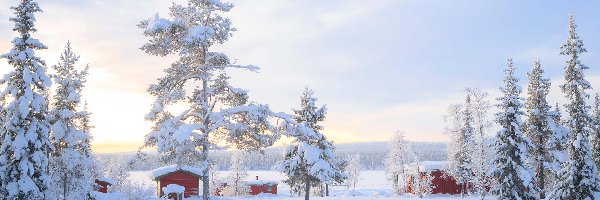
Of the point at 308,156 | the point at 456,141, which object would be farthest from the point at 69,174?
the point at 456,141

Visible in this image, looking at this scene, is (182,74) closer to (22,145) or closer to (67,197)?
(22,145)

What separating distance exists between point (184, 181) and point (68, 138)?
73.6 ft

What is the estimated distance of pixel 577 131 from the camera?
106 ft

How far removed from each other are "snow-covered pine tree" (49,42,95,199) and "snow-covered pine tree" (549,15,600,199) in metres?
31.1

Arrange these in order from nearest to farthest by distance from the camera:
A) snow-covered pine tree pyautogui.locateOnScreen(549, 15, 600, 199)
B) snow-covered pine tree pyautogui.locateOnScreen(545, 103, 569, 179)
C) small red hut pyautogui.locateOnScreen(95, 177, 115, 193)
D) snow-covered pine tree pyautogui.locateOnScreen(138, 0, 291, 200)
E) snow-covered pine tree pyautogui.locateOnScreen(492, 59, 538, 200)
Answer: snow-covered pine tree pyautogui.locateOnScreen(138, 0, 291, 200)
snow-covered pine tree pyautogui.locateOnScreen(492, 59, 538, 200)
snow-covered pine tree pyautogui.locateOnScreen(549, 15, 600, 199)
snow-covered pine tree pyautogui.locateOnScreen(545, 103, 569, 179)
small red hut pyautogui.locateOnScreen(95, 177, 115, 193)

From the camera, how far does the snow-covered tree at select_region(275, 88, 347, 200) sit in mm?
38281

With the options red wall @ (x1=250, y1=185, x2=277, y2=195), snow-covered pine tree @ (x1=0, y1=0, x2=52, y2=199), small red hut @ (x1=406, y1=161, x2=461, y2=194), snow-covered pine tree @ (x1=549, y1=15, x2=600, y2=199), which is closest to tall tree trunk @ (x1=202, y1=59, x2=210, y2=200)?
snow-covered pine tree @ (x1=0, y1=0, x2=52, y2=199)

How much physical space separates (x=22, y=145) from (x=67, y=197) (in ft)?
32.6

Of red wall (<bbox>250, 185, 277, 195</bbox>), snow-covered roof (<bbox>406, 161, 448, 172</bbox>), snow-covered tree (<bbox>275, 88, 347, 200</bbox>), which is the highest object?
snow-covered tree (<bbox>275, 88, 347, 200</bbox>)

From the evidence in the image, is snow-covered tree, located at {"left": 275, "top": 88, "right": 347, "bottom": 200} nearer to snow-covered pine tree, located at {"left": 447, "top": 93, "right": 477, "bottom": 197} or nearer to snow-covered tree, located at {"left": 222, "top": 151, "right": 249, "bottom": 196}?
snow-covered pine tree, located at {"left": 447, "top": 93, "right": 477, "bottom": 197}

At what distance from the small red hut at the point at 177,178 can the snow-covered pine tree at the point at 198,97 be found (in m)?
32.7

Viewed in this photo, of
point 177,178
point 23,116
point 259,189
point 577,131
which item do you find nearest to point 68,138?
point 23,116

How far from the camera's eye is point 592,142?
41031mm

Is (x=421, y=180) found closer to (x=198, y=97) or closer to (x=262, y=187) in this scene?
(x=262, y=187)
